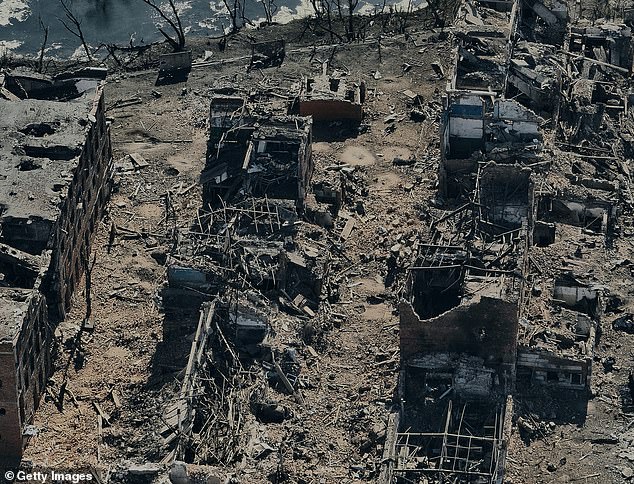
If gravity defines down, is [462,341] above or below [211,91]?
below

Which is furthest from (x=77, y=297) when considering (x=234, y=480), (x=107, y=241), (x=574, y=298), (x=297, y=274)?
(x=574, y=298)

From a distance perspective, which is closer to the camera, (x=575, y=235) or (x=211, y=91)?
(x=575, y=235)

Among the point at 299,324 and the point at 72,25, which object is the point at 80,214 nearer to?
the point at 299,324

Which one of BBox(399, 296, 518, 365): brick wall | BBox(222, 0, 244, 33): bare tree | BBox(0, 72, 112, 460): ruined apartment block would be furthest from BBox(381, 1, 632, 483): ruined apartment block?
BBox(222, 0, 244, 33): bare tree

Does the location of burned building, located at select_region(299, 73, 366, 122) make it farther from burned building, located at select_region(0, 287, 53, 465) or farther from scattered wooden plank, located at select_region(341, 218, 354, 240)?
burned building, located at select_region(0, 287, 53, 465)

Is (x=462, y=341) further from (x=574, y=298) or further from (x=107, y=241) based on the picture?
(x=107, y=241)

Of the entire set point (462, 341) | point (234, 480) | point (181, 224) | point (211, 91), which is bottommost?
point (234, 480)
